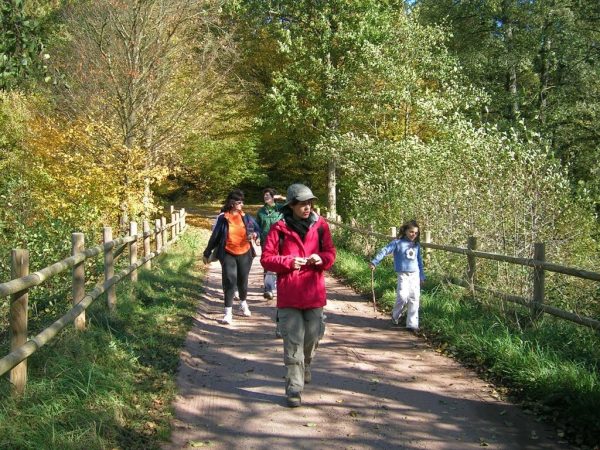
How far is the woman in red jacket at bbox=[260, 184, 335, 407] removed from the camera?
5168mm

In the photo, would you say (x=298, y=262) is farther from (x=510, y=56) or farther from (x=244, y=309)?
(x=510, y=56)

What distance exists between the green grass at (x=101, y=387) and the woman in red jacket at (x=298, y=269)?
3.72 feet

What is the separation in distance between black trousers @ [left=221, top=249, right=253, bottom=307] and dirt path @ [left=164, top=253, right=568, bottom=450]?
2.70ft

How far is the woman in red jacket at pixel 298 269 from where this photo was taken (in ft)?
17.0

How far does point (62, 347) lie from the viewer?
5578 mm

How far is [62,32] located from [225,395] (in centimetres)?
1736

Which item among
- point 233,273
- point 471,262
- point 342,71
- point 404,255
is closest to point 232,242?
point 233,273

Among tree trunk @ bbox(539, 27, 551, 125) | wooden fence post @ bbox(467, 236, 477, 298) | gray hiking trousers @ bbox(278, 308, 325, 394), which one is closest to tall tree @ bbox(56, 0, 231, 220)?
wooden fence post @ bbox(467, 236, 477, 298)

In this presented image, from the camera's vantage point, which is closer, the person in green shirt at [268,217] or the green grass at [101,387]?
the green grass at [101,387]

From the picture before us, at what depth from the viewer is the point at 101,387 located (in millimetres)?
4809

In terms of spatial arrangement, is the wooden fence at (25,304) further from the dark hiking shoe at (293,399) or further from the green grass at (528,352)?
the green grass at (528,352)

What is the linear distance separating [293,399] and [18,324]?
2.19 meters

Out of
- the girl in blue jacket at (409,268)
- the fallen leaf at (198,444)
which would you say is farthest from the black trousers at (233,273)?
the fallen leaf at (198,444)

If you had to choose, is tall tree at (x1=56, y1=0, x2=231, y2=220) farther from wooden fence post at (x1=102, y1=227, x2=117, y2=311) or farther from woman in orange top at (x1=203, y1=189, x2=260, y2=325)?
wooden fence post at (x1=102, y1=227, x2=117, y2=311)
